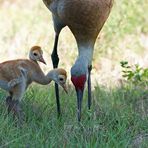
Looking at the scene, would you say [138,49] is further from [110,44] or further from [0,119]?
[0,119]

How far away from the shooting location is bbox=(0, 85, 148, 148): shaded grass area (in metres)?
4.90

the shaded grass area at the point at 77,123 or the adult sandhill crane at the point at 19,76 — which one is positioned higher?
the adult sandhill crane at the point at 19,76

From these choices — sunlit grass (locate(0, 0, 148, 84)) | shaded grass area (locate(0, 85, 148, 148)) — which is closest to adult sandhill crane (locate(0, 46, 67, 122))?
shaded grass area (locate(0, 85, 148, 148))

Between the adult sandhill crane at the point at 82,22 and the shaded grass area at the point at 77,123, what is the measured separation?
0.17 meters

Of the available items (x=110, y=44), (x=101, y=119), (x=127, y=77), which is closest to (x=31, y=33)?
(x=110, y=44)

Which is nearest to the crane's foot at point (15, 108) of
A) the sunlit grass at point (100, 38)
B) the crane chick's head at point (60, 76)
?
the crane chick's head at point (60, 76)

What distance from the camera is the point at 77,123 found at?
17.6 ft

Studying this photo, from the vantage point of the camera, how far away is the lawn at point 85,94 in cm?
501

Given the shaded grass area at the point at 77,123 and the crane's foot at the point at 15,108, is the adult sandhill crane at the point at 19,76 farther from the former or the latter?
the shaded grass area at the point at 77,123

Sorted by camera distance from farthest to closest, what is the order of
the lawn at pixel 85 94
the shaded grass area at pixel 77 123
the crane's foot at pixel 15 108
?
1. the crane's foot at pixel 15 108
2. the lawn at pixel 85 94
3. the shaded grass area at pixel 77 123

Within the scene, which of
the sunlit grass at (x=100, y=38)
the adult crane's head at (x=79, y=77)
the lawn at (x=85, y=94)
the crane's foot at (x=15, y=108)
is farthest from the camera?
the sunlit grass at (x=100, y=38)

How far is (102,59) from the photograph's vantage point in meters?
8.27

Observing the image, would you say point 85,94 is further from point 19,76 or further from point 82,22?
point 19,76

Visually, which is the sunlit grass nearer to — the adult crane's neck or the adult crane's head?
the adult crane's neck
